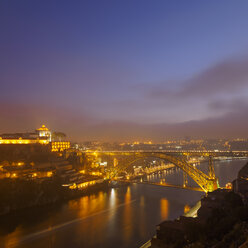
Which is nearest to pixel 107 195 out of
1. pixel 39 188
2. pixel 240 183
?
pixel 39 188

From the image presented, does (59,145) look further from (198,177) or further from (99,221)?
(198,177)

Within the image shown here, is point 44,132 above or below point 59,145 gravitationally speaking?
above

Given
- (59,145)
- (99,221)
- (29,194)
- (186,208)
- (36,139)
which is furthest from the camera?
(59,145)

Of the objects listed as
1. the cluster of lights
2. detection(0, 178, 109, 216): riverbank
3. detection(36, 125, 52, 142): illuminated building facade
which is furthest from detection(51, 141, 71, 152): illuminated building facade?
detection(0, 178, 109, 216): riverbank

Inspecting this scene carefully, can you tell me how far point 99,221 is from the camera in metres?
13.9

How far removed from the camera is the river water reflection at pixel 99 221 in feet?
36.8

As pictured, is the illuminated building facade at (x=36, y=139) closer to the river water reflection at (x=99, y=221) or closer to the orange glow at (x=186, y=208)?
the river water reflection at (x=99, y=221)

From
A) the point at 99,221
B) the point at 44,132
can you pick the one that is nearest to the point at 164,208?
the point at 99,221

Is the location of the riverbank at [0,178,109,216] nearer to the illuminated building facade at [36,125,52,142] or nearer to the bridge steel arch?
the bridge steel arch

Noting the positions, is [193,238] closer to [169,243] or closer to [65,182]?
[169,243]

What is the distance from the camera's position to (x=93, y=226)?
13.1m

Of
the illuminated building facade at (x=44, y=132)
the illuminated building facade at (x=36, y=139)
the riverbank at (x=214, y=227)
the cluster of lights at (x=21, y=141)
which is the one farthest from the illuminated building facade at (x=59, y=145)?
the riverbank at (x=214, y=227)

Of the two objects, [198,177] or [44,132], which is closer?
[198,177]

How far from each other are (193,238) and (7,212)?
497 inches
